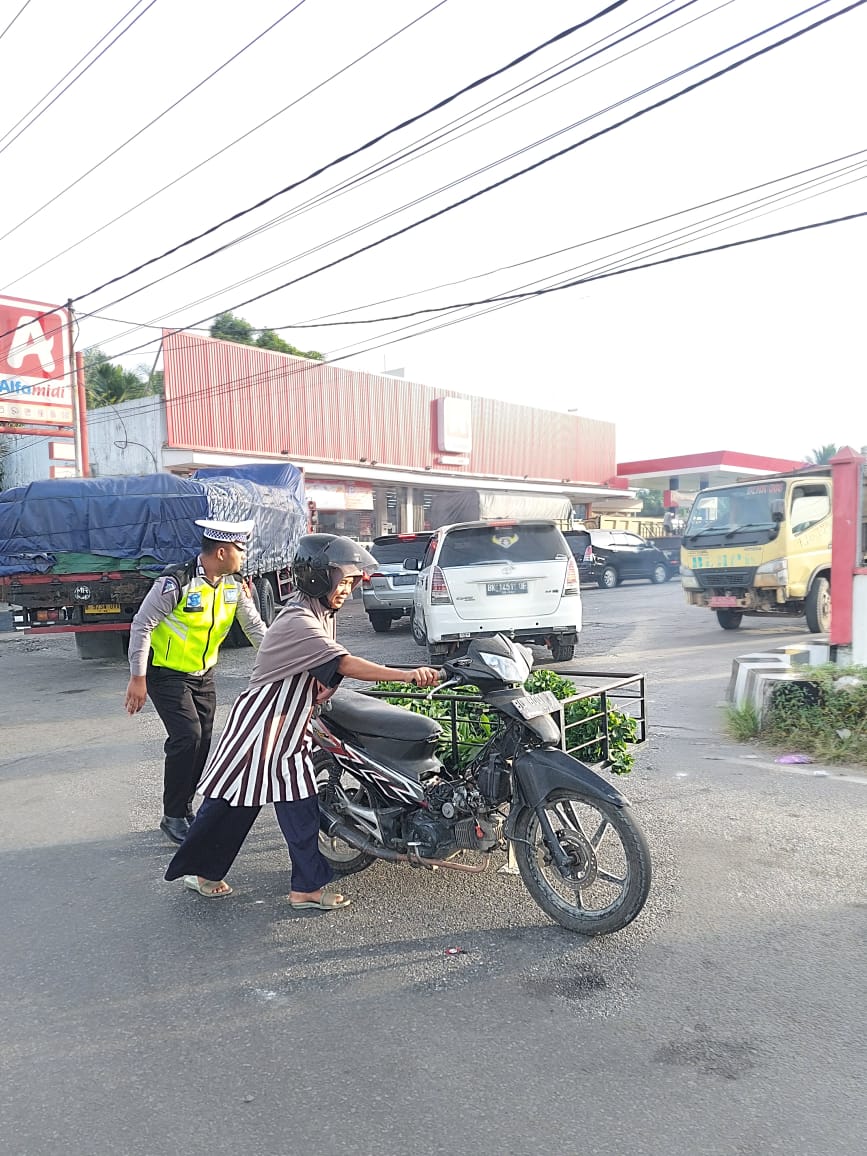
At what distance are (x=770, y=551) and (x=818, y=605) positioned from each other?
1.10 meters

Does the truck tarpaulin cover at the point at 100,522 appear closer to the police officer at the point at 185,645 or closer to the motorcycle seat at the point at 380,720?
the police officer at the point at 185,645

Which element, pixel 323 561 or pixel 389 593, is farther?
pixel 389 593

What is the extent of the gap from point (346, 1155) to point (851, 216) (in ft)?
35.7

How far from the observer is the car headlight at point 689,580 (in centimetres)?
1411

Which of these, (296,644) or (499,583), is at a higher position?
(296,644)

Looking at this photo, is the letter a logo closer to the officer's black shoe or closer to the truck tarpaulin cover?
the truck tarpaulin cover

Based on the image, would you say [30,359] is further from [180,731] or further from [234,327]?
[180,731]

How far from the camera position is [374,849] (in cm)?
429

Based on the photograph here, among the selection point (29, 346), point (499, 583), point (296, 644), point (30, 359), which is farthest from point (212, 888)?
point (29, 346)

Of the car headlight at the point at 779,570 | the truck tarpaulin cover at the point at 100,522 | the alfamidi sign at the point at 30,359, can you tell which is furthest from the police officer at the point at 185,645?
the alfamidi sign at the point at 30,359

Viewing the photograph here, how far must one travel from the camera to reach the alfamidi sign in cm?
2378

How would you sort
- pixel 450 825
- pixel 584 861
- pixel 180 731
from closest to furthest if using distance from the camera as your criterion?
pixel 584 861, pixel 450 825, pixel 180 731

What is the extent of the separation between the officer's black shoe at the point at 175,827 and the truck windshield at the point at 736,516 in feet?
33.3

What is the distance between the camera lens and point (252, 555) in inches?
533
